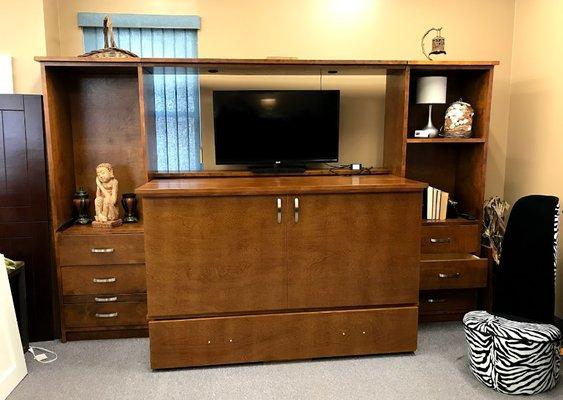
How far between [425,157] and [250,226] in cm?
162

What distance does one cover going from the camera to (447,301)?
3102 millimetres

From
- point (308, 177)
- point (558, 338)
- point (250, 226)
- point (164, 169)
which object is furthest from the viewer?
point (164, 169)

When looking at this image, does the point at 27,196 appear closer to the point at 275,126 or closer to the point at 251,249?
the point at 251,249

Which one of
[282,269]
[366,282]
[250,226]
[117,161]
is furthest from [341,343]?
[117,161]

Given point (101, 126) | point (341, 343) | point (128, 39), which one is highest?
point (128, 39)

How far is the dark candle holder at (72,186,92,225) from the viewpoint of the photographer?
2.92 meters

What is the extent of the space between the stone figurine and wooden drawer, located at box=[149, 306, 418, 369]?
840 mm

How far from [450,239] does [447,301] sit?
45 centimetres

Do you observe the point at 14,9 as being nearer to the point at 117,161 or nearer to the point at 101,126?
the point at 101,126

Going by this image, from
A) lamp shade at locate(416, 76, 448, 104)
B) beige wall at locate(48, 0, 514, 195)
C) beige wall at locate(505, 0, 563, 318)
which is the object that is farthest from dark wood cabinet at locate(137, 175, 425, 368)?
beige wall at locate(505, 0, 563, 318)

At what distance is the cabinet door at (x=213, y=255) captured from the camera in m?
2.35

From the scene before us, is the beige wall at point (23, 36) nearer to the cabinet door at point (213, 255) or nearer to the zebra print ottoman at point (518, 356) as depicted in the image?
the cabinet door at point (213, 255)

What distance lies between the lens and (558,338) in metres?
2.22

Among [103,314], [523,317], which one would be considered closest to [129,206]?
[103,314]
